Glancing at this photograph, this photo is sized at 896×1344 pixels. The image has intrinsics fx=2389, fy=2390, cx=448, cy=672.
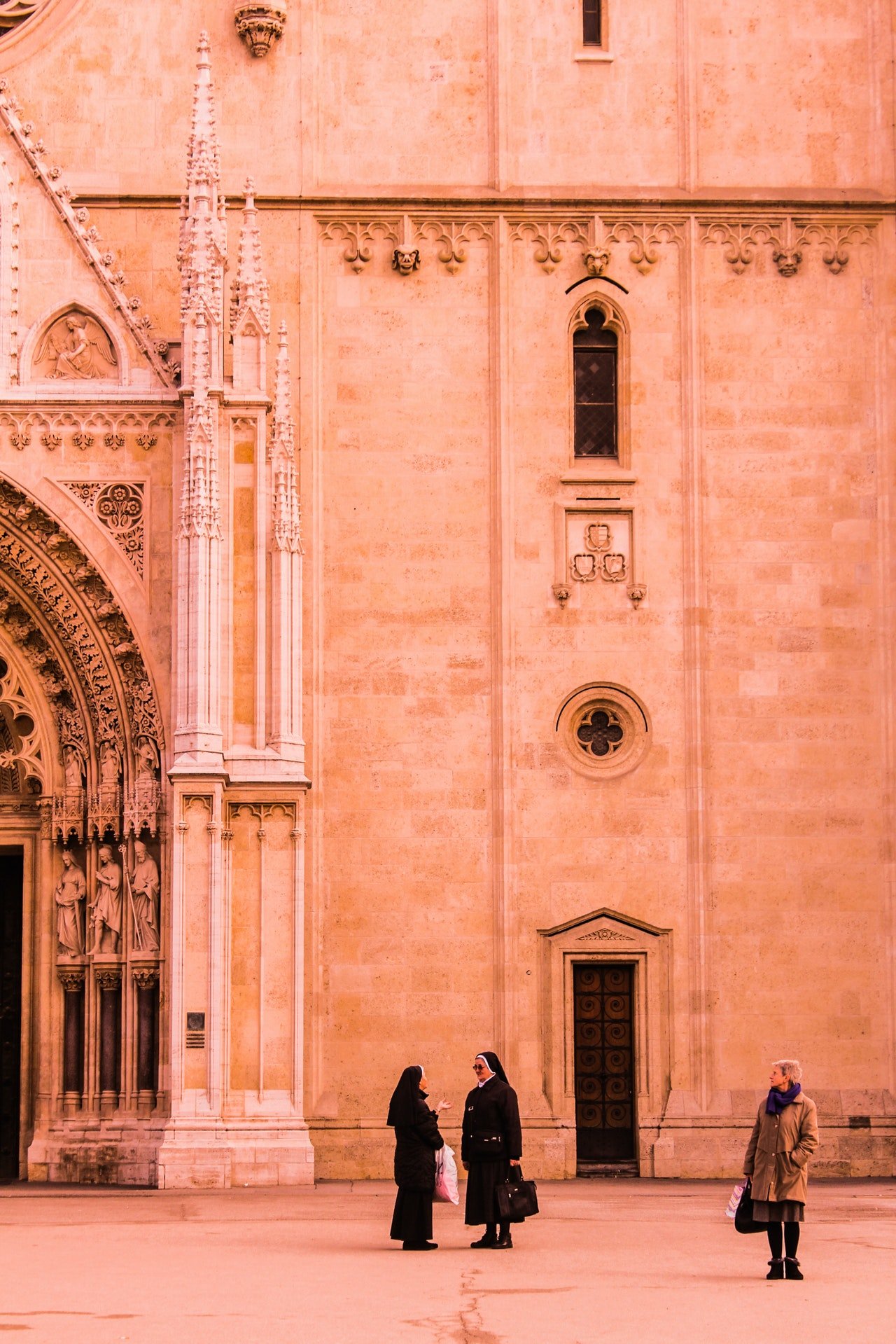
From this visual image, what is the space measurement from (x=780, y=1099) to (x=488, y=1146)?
8.96 feet

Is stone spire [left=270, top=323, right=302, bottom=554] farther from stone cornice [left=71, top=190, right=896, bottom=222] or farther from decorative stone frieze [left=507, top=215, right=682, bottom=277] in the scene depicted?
decorative stone frieze [left=507, top=215, right=682, bottom=277]

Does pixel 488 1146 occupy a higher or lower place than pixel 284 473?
lower

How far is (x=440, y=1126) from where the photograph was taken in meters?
25.3

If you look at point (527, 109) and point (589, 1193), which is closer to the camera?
point (589, 1193)

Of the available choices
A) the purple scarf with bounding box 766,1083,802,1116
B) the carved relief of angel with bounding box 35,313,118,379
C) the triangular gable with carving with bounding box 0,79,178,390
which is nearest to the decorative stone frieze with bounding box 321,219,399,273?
the triangular gable with carving with bounding box 0,79,178,390

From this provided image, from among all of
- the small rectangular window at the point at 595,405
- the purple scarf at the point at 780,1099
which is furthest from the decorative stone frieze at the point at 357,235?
the purple scarf at the point at 780,1099

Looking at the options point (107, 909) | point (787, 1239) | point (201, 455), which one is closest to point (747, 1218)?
point (787, 1239)

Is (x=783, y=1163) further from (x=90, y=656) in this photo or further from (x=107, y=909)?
(x=90, y=656)

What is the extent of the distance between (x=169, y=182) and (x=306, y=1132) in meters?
10.7

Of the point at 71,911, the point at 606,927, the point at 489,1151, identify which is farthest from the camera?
the point at 606,927

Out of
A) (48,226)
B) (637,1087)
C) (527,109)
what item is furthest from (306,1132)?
(527,109)

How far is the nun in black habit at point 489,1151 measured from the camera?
17.8 metres

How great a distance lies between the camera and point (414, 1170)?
17.7m

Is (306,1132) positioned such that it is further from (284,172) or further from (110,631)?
(284,172)
